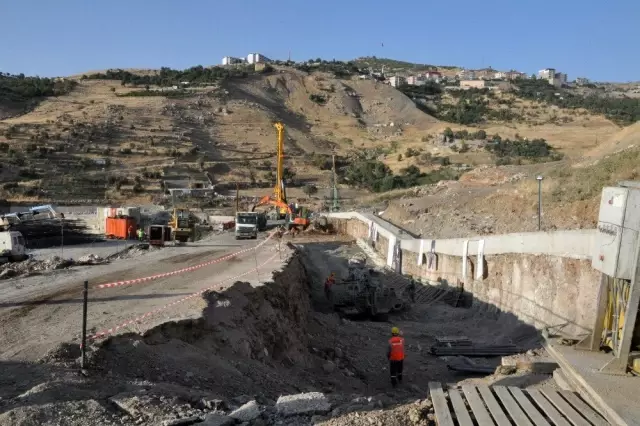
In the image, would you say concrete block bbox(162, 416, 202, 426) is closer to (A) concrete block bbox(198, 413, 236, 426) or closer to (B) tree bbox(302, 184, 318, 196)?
(A) concrete block bbox(198, 413, 236, 426)

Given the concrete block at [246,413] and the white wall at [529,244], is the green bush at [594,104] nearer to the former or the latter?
the white wall at [529,244]

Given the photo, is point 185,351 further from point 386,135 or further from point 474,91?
point 474,91

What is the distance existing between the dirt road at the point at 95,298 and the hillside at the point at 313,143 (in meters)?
12.5

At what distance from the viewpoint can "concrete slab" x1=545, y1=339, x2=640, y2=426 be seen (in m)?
5.31

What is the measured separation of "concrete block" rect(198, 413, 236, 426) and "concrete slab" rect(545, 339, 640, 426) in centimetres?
345

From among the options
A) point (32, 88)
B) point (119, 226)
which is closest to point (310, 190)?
point (119, 226)

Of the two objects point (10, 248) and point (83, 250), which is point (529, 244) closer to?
point (10, 248)

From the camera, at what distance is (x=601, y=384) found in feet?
19.8

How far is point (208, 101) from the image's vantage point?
307ft

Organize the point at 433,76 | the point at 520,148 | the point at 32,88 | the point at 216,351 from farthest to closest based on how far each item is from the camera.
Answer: the point at 433,76
the point at 32,88
the point at 520,148
the point at 216,351

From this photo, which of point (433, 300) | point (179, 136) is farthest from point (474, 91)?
point (433, 300)

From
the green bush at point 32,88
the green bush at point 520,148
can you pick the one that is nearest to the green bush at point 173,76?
the green bush at point 32,88

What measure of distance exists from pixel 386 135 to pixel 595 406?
304 feet

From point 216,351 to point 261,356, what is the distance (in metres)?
1.24
